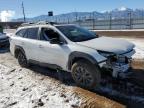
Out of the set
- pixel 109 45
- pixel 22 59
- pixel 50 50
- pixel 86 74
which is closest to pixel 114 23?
pixel 22 59

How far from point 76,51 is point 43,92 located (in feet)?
4.75

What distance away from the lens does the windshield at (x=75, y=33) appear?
319 inches

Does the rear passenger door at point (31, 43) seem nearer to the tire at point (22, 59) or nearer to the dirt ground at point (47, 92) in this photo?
the tire at point (22, 59)

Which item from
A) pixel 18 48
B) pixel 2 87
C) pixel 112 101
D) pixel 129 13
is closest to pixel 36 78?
pixel 2 87

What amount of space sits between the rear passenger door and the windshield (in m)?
1.18

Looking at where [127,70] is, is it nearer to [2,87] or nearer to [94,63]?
[94,63]

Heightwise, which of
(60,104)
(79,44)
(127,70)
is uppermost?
(79,44)

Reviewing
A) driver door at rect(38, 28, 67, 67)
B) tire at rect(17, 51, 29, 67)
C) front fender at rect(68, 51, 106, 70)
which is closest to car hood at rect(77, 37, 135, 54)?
front fender at rect(68, 51, 106, 70)

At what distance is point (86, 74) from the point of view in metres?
7.35

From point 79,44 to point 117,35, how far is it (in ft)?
48.4

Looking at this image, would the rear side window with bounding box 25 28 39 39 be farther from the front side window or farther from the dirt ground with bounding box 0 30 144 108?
the dirt ground with bounding box 0 30 144 108

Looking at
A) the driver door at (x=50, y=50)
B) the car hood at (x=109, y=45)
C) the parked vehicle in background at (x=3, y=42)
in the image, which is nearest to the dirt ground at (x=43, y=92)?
the driver door at (x=50, y=50)

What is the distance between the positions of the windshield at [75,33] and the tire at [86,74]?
34.2 inches

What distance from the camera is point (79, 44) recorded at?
762 centimetres
